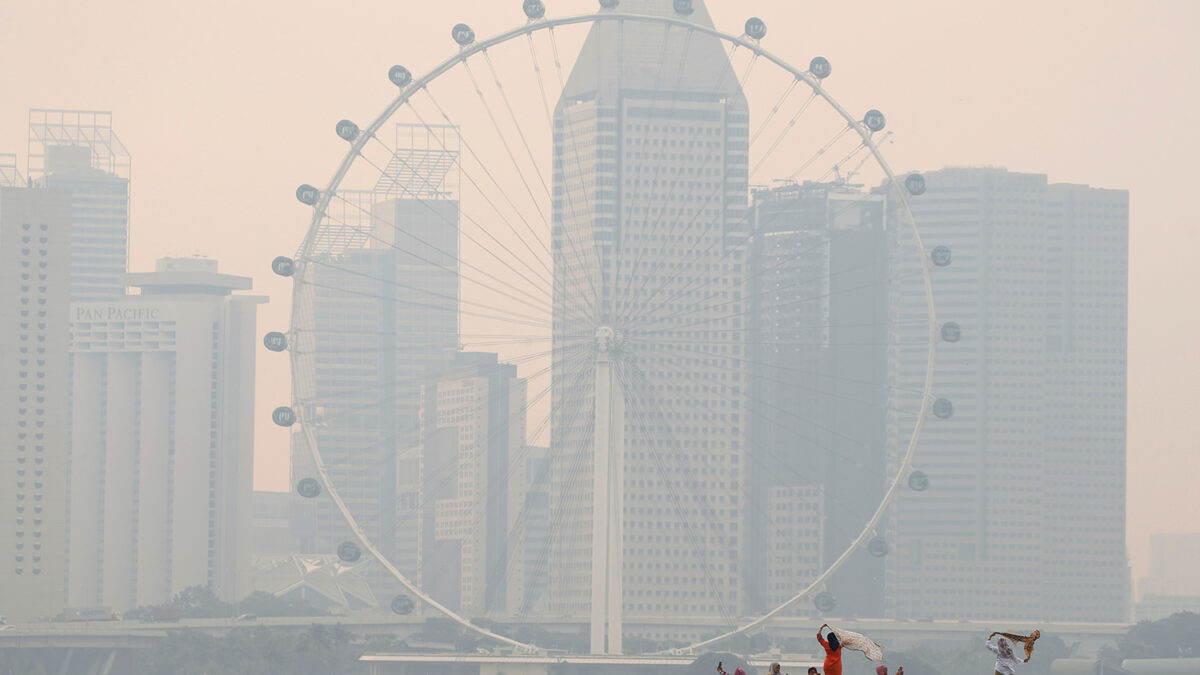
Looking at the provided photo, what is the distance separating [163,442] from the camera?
132000 mm

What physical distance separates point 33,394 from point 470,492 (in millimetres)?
27154

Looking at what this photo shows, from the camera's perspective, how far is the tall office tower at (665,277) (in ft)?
257

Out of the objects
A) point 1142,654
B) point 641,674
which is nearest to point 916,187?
point 641,674

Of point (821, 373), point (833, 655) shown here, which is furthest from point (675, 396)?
point (833, 655)

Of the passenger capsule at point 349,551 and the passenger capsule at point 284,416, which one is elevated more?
the passenger capsule at point 284,416

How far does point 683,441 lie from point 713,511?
835 cm

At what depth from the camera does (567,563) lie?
338ft

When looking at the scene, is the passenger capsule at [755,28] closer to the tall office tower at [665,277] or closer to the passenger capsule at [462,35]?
the passenger capsule at [462,35]

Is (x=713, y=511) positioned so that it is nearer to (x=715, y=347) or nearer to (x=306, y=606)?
(x=715, y=347)

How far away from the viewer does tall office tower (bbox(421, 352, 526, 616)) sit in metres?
111

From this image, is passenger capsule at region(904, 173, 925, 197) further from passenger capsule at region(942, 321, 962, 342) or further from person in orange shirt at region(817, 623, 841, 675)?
person in orange shirt at region(817, 623, 841, 675)

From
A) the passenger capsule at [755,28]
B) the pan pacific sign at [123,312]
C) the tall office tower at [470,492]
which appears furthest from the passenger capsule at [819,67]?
the pan pacific sign at [123,312]

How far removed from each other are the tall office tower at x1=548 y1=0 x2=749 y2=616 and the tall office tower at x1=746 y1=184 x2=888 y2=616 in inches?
117

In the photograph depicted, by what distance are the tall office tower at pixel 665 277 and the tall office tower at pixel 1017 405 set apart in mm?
27116
